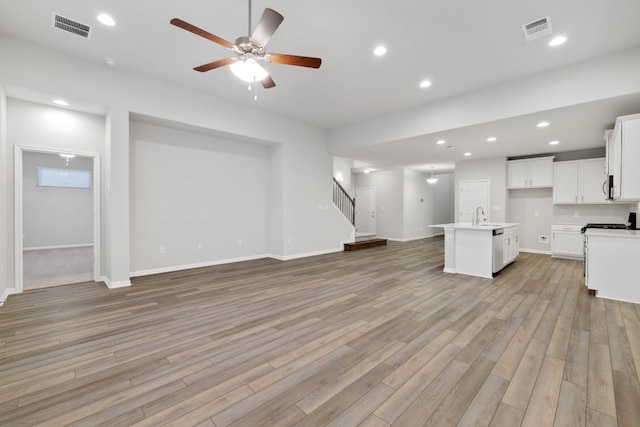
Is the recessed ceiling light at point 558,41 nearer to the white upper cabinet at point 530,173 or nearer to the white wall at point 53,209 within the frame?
the white upper cabinet at point 530,173

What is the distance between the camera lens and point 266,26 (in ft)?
8.08

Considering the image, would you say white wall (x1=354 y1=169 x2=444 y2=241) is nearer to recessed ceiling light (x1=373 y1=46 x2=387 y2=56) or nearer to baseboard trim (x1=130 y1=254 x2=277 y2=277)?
baseboard trim (x1=130 y1=254 x2=277 y2=277)

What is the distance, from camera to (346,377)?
216 cm

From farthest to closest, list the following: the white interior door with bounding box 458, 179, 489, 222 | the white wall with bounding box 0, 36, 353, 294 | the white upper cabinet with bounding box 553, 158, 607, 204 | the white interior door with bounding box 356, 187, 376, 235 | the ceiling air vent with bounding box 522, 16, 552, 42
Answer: the white interior door with bounding box 356, 187, 376, 235 → the white interior door with bounding box 458, 179, 489, 222 → the white upper cabinet with bounding box 553, 158, 607, 204 → the white wall with bounding box 0, 36, 353, 294 → the ceiling air vent with bounding box 522, 16, 552, 42

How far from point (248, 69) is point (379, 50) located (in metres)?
2.06

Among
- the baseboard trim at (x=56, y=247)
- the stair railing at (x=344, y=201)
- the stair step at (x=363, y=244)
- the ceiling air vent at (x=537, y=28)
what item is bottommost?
the baseboard trim at (x=56, y=247)

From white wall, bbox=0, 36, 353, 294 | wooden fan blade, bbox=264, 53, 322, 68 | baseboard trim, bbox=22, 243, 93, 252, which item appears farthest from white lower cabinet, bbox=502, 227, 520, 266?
baseboard trim, bbox=22, 243, 93, 252

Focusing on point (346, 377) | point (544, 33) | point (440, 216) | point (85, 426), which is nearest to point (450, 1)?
point (544, 33)

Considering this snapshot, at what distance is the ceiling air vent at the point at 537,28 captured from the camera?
326cm

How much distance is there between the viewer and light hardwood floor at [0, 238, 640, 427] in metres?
1.80

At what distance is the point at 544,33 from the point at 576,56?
1.06 m

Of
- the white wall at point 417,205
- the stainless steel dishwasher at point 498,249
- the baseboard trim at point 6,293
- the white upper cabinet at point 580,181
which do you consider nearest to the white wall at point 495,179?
the white upper cabinet at point 580,181

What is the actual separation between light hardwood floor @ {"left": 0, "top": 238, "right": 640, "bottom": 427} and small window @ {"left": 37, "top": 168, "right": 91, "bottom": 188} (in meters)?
6.93

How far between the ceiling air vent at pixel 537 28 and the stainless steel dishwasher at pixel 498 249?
10.6 ft
